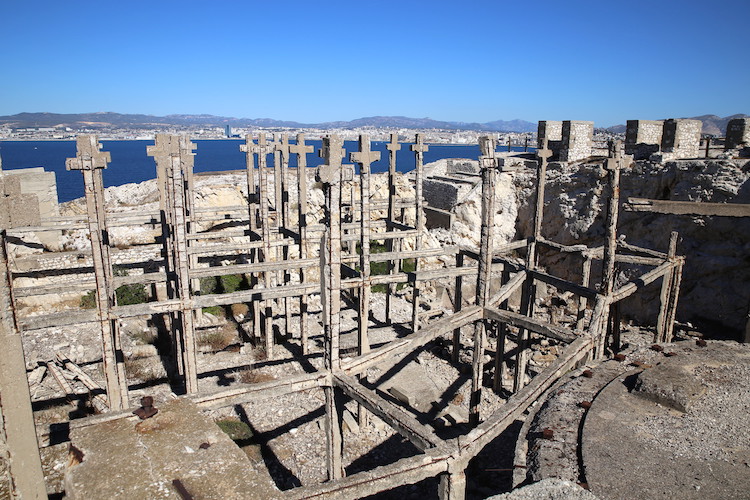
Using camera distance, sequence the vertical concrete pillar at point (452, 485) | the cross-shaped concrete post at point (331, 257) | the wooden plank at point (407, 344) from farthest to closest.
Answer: the wooden plank at point (407, 344) → the cross-shaped concrete post at point (331, 257) → the vertical concrete pillar at point (452, 485)

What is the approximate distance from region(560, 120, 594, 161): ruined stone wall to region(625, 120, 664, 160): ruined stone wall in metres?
2.16

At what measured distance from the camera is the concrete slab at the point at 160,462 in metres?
4.53

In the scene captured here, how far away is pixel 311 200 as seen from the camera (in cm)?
2391

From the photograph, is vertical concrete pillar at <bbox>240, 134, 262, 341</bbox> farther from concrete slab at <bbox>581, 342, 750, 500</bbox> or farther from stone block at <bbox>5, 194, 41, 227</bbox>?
stone block at <bbox>5, 194, 41, 227</bbox>

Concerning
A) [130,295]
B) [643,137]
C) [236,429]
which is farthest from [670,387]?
[130,295]

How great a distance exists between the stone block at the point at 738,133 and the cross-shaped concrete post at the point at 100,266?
795 inches

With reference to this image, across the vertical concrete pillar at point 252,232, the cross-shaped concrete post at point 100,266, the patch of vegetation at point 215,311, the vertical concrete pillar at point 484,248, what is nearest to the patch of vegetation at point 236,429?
the cross-shaped concrete post at point 100,266

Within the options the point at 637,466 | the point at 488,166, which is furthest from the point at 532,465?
the point at 488,166

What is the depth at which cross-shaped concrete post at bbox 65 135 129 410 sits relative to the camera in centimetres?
826

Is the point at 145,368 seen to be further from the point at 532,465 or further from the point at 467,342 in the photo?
the point at 532,465

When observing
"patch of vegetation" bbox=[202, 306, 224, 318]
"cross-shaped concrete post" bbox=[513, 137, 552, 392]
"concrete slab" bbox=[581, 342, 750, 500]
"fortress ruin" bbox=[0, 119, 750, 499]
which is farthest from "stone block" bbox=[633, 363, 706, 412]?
"patch of vegetation" bbox=[202, 306, 224, 318]

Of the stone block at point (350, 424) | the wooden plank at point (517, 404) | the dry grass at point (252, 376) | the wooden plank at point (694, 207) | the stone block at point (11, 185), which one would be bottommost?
the stone block at point (350, 424)

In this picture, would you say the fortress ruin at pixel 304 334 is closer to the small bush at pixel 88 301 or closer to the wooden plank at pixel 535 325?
the wooden plank at pixel 535 325

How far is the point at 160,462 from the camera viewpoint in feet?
16.2
